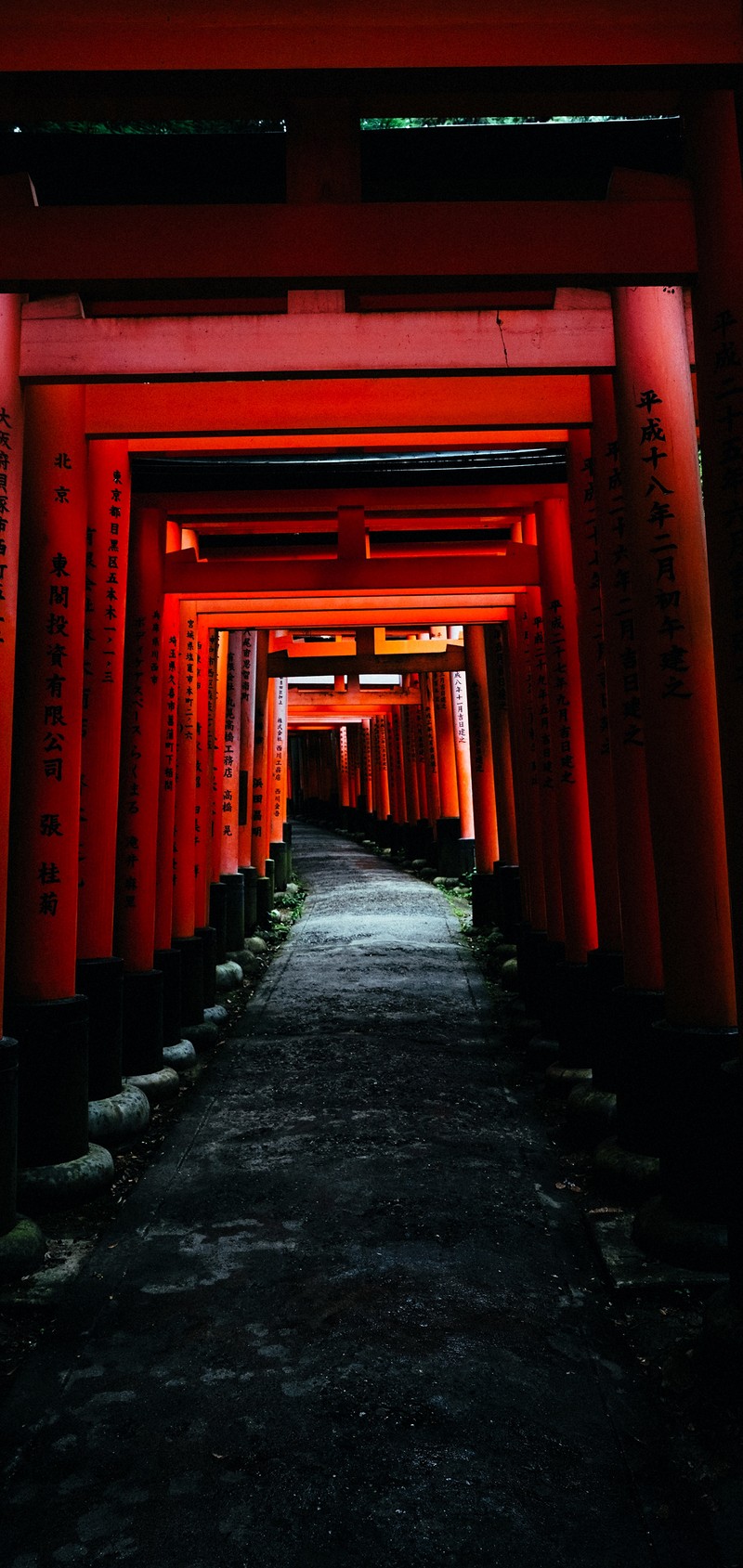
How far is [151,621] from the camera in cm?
684

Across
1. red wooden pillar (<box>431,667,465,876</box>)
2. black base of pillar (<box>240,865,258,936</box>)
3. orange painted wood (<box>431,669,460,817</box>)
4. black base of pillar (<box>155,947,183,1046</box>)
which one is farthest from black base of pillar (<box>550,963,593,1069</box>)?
orange painted wood (<box>431,669,460,817</box>)

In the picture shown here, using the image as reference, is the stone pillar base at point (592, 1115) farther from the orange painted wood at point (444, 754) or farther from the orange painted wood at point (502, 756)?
the orange painted wood at point (444, 754)

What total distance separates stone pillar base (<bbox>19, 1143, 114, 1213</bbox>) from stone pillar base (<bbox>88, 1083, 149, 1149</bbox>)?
0.59 metres

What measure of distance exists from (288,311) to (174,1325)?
3950 mm

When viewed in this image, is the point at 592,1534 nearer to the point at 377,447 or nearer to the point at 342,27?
the point at 342,27

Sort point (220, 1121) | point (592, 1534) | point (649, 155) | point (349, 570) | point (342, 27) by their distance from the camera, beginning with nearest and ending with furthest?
point (592, 1534), point (342, 27), point (649, 155), point (220, 1121), point (349, 570)

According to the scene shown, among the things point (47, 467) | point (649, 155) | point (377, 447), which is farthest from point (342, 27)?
point (377, 447)

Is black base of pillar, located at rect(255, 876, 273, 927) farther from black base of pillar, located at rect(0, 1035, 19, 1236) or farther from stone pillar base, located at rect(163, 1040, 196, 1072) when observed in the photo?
black base of pillar, located at rect(0, 1035, 19, 1236)

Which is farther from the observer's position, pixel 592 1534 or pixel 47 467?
pixel 47 467

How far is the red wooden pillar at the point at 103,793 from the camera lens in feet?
17.5

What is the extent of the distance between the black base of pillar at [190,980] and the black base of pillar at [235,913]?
2.69 m

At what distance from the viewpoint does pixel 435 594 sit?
891 cm

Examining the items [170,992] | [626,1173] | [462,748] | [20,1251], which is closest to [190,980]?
[170,992]

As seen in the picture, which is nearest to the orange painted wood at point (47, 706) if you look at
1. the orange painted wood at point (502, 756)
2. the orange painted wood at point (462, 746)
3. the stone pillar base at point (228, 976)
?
the stone pillar base at point (228, 976)
